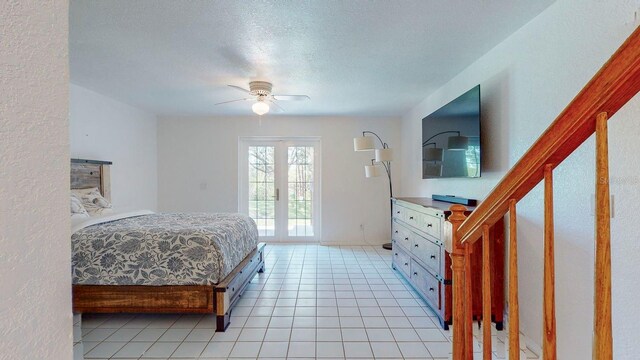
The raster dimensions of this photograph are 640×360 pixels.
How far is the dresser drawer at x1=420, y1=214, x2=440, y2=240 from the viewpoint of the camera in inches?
94.7

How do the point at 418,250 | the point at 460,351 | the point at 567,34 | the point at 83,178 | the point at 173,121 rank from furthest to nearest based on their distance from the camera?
the point at 173,121 < the point at 83,178 < the point at 418,250 < the point at 567,34 < the point at 460,351

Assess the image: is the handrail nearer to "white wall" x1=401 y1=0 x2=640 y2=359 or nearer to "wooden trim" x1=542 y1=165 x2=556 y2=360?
"wooden trim" x1=542 y1=165 x2=556 y2=360

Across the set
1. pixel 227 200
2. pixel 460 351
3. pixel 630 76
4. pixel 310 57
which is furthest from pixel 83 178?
pixel 630 76

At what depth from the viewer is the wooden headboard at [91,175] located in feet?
10.9

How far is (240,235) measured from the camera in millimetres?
2906

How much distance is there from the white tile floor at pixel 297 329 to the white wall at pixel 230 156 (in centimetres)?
207

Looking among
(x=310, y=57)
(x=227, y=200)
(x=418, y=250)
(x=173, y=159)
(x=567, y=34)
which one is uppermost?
(x=310, y=57)

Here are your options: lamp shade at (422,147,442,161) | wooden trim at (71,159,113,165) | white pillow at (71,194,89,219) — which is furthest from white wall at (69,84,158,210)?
lamp shade at (422,147,442,161)

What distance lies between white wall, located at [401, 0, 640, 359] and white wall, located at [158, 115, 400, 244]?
102 inches

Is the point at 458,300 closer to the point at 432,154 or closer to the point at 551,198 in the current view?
the point at 551,198

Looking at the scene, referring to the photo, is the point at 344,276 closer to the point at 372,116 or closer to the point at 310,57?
the point at 310,57

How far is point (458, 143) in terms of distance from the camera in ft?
8.91

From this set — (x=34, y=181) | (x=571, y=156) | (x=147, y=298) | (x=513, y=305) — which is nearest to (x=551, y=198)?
(x=513, y=305)

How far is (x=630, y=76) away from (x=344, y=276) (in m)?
3.25
